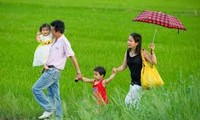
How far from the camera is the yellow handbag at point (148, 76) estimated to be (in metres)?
7.44

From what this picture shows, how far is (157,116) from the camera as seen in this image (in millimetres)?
5684

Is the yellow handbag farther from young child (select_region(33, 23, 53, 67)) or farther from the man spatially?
young child (select_region(33, 23, 53, 67))

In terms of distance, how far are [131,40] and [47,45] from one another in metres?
1.28

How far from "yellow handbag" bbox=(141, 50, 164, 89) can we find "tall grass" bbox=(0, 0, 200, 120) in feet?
0.95

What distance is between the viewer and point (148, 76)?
7430 mm

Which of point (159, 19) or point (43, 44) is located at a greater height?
point (159, 19)

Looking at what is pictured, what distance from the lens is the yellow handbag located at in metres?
7.44

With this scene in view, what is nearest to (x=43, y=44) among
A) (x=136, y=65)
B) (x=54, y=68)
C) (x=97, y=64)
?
(x=54, y=68)

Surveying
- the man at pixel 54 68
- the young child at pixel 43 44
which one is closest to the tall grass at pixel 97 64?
the man at pixel 54 68

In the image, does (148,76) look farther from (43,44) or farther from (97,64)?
(97,64)

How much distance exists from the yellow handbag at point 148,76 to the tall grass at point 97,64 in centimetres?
29

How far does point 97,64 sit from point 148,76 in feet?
16.2

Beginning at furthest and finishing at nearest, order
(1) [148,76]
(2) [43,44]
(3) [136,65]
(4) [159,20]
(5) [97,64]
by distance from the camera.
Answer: (5) [97,64]
(2) [43,44]
(4) [159,20]
(3) [136,65]
(1) [148,76]

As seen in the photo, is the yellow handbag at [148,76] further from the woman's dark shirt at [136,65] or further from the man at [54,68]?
the man at [54,68]
